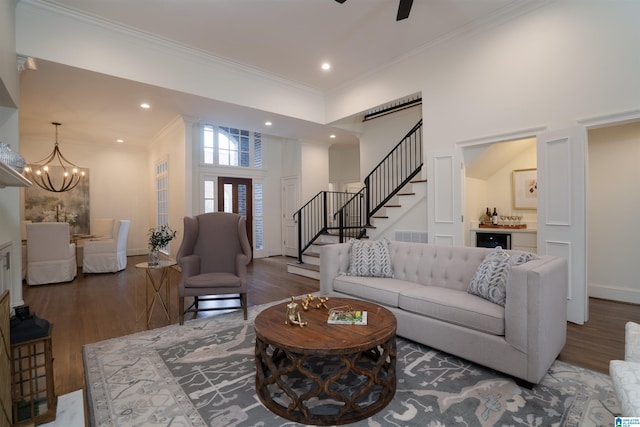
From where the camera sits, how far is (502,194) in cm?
538

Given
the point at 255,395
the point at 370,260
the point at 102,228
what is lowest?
the point at 255,395

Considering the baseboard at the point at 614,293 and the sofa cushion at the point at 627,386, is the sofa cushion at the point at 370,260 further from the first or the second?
the baseboard at the point at 614,293

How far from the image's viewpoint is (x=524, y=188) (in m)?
5.11

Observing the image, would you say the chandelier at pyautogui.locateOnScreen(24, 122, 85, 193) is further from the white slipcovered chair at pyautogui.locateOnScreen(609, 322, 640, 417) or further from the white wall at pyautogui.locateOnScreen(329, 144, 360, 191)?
the white slipcovered chair at pyautogui.locateOnScreen(609, 322, 640, 417)

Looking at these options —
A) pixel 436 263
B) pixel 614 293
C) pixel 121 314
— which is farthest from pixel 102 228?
pixel 614 293

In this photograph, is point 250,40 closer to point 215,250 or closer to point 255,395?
point 215,250

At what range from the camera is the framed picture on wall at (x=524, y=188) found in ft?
16.5

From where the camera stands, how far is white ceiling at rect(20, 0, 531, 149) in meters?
3.80

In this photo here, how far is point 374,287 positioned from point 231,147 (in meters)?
5.90

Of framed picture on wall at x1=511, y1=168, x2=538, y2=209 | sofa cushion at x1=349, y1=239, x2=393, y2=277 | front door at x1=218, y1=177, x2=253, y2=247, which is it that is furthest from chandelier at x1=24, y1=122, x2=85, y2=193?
framed picture on wall at x1=511, y1=168, x2=538, y2=209

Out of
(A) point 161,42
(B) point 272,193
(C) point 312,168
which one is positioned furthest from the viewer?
(B) point 272,193

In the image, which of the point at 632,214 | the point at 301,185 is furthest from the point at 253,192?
the point at 632,214

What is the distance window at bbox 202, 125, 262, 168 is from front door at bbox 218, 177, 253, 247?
0.44 metres

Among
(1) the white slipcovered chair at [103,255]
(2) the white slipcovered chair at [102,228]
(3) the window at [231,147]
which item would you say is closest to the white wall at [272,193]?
(3) the window at [231,147]
